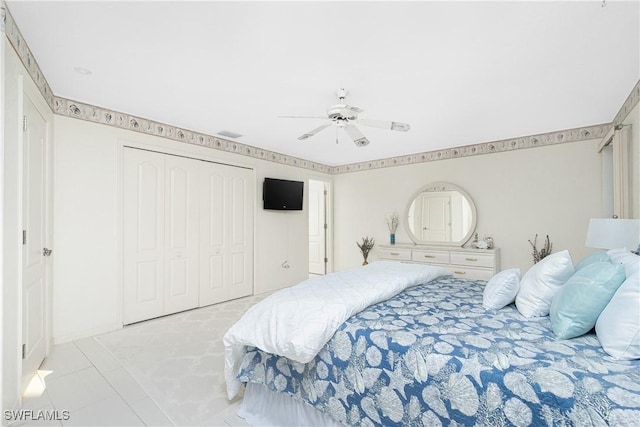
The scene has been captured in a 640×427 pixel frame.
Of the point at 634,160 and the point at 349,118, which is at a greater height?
the point at 349,118

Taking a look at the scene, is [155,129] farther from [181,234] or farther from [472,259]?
[472,259]

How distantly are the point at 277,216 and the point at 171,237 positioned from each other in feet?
5.96

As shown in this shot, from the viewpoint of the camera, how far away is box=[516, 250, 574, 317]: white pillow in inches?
67.6

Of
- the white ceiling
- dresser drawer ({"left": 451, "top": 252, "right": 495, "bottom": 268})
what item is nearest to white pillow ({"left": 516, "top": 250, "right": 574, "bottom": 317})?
the white ceiling

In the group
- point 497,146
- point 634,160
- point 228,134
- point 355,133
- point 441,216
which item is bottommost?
point 441,216

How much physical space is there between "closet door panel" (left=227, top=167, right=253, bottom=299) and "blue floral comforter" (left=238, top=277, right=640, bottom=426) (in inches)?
108

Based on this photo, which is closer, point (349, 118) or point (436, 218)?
point (349, 118)

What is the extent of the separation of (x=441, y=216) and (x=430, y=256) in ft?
2.34

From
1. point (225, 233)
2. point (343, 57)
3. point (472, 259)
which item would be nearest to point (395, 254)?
point (472, 259)

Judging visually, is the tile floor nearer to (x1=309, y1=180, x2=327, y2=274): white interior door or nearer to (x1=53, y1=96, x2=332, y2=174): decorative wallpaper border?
(x1=53, y1=96, x2=332, y2=174): decorative wallpaper border

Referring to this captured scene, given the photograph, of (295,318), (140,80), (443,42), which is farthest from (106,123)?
(443,42)

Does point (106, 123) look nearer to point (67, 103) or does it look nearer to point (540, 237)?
point (67, 103)

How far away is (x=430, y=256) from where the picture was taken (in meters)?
4.76

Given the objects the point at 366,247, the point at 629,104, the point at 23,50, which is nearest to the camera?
the point at 23,50
